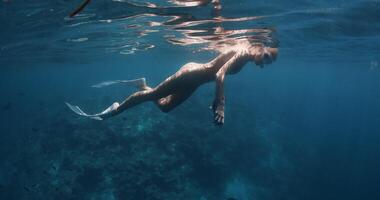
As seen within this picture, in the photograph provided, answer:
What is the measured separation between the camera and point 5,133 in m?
36.3

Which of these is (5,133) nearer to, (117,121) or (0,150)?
(0,150)

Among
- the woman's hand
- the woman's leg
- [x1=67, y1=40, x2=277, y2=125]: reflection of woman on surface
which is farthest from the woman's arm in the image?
the woman's leg

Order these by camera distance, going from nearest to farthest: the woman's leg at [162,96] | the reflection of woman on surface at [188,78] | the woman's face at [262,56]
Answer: the reflection of woman on surface at [188,78]
the woman's face at [262,56]
the woman's leg at [162,96]

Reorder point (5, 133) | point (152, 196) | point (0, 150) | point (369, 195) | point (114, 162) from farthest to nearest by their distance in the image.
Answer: point (5, 133) → point (369, 195) → point (0, 150) → point (114, 162) → point (152, 196)

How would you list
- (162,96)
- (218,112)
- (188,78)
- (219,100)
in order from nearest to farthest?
1. (218,112)
2. (219,100)
3. (188,78)
4. (162,96)

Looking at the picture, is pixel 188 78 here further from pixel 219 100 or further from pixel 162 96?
pixel 219 100

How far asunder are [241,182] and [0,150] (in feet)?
71.4

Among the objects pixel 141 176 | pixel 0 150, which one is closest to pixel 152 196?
pixel 141 176

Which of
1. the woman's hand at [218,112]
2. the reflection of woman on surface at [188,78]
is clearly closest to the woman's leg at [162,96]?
the reflection of woman on surface at [188,78]

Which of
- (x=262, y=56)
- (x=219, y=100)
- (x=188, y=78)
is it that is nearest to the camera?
(x=219, y=100)

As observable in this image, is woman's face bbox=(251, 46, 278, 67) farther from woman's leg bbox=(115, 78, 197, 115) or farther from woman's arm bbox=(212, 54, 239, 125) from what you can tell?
woman's leg bbox=(115, 78, 197, 115)

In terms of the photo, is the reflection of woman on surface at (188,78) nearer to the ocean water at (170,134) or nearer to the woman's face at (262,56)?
the woman's face at (262,56)

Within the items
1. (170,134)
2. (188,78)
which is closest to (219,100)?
(188,78)

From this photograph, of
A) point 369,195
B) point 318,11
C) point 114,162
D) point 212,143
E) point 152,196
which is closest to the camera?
point 318,11
